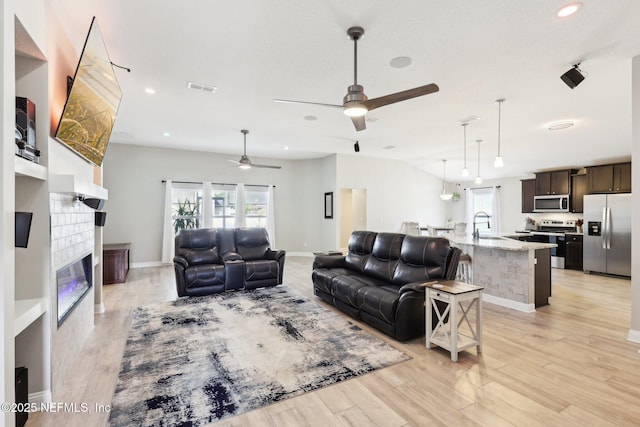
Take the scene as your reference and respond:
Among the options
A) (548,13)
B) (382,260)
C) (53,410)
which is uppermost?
(548,13)

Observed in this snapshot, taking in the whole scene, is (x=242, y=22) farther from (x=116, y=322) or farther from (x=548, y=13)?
(x=116, y=322)

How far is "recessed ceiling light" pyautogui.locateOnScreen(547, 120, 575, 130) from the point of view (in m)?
4.88

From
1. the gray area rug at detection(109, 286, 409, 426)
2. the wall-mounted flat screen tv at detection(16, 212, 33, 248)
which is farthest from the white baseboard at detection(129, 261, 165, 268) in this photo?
the wall-mounted flat screen tv at detection(16, 212, 33, 248)

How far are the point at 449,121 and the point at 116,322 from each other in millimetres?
5760

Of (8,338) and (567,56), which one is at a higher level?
(567,56)

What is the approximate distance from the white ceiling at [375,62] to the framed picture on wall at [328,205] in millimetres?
2560

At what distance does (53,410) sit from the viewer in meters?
2.01

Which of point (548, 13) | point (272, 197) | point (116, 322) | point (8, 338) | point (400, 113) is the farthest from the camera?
point (272, 197)

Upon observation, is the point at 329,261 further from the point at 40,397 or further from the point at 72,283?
the point at 40,397

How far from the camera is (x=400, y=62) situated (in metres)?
3.04

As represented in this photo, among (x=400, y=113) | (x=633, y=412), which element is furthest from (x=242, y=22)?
(x=633, y=412)

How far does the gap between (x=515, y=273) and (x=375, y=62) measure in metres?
3.39

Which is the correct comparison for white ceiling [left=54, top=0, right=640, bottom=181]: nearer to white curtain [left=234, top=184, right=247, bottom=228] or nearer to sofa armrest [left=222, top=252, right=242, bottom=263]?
sofa armrest [left=222, top=252, right=242, bottom=263]

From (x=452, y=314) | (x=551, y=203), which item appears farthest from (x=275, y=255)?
(x=551, y=203)
